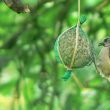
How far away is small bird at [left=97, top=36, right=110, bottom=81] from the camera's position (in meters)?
1.40

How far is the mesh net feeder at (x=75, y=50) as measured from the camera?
1.39 m

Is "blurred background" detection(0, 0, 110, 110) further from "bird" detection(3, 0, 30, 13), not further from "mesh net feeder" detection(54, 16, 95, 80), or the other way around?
"bird" detection(3, 0, 30, 13)

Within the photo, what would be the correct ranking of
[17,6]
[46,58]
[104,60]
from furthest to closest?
[46,58], [104,60], [17,6]

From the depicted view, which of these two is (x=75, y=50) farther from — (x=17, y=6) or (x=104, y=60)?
(x=17, y=6)

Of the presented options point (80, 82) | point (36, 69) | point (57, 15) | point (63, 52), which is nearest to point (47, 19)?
point (57, 15)

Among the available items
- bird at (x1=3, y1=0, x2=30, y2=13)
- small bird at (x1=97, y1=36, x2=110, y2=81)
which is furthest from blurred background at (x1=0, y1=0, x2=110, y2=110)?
bird at (x1=3, y1=0, x2=30, y2=13)

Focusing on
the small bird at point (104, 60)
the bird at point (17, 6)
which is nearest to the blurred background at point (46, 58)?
the small bird at point (104, 60)

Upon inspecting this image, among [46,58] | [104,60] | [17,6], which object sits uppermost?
[46,58]

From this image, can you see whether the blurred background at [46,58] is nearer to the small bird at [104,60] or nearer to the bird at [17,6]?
the small bird at [104,60]

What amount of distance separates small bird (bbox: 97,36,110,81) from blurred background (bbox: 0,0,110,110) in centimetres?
79

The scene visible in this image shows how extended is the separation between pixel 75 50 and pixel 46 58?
1.08 m

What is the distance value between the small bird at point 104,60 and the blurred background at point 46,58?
2.59 ft

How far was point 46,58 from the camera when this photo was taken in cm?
247

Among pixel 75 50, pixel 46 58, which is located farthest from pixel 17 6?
pixel 46 58
